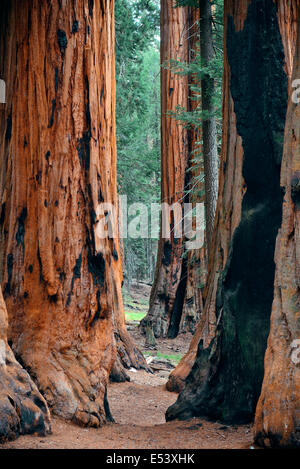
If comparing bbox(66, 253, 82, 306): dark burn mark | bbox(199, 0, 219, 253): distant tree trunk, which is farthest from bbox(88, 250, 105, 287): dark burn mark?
bbox(199, 0, 219, 253): distant tree trunk

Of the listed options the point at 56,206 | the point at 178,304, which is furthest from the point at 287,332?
the point at 178,304

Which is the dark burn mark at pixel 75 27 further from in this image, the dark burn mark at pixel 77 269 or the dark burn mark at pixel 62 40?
the dark burn mark at pixel 77 269

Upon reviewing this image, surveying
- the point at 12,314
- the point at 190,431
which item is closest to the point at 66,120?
the point at 12,314

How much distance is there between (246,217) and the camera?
461 cm

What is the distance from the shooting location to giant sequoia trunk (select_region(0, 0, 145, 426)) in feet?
15.3

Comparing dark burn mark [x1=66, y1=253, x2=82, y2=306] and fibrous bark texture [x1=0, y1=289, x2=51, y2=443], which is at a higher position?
dark burn mark [x1=66, y1=253, x2=82, y2=306]

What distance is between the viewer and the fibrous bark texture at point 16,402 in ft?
10.7

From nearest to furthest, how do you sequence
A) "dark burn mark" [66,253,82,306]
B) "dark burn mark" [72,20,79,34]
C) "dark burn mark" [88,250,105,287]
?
"dark burn mark" [66,253,82,306]
"dark burn mark" [88,250,105,287]
"dark burn mark" [72,20,79,34]

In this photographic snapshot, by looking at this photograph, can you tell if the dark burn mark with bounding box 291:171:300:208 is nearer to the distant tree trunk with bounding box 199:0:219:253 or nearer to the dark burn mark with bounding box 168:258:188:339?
the distant tree trunk with bounding box 199:0:219:253

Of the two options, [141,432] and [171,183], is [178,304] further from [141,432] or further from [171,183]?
[141,432]

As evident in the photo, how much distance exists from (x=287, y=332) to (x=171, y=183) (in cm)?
961

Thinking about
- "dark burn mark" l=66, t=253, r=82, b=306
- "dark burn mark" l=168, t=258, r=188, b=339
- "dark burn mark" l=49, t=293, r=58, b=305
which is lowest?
"dark burn mark" l=168, t=258, r=188, b=339

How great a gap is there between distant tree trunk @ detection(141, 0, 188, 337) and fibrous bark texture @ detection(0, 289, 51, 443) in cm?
874
